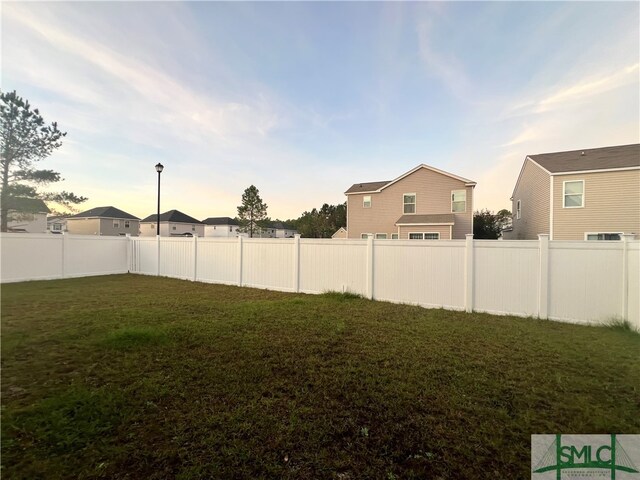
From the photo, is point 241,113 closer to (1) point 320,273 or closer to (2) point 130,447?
(1) point 320,273

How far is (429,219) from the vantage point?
17.0 metres

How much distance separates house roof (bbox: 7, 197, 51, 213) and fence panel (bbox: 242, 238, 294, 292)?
14879 millimetres

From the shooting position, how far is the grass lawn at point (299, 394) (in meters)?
1.91

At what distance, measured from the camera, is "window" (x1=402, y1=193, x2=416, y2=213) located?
1865 cm

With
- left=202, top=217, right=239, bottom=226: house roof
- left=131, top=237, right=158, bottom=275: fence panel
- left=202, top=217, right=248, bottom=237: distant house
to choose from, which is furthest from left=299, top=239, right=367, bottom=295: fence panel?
left=202, top=217, right=239, bottom=226: house roof

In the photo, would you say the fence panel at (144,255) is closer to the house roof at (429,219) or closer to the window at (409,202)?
the house roof at (429,219)

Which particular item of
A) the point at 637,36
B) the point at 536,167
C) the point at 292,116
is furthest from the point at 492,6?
the point at 536,167

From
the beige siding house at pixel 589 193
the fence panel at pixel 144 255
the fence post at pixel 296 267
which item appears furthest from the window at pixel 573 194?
the fence panel at pixel 144 255

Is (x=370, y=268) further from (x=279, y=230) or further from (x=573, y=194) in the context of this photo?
(x=279, y=230)

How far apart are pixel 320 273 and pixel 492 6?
9192 millimetres

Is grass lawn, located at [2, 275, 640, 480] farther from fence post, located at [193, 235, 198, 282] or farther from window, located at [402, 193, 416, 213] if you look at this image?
window, located at [402, 193, 416, 213]

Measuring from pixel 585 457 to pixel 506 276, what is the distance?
15.8ft

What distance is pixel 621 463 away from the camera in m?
2.01

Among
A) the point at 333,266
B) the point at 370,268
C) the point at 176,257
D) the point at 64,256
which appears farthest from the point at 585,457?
the point at 64,256
